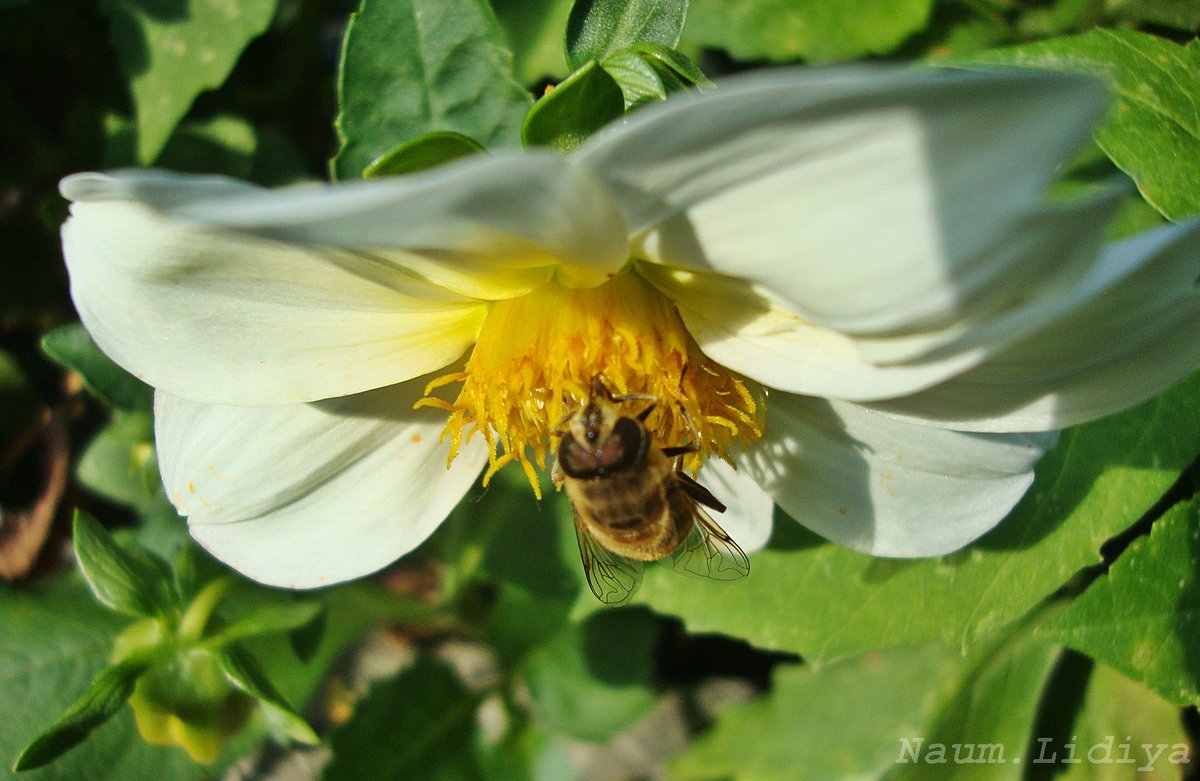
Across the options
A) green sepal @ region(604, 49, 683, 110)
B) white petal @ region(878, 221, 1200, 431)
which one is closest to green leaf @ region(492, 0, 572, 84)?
green sepal @ region(604, 49, 683, 110)

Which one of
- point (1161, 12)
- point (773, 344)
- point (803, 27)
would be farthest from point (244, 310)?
point (1161, 12)

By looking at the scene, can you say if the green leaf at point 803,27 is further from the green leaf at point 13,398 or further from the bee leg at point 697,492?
the green leaf at point 13,398

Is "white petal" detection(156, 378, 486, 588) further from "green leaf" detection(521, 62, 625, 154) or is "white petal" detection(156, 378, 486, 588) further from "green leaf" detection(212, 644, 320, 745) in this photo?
"green leaf" detection(521, 62, 625, 154)

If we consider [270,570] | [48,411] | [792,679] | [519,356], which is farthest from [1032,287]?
[48,411]

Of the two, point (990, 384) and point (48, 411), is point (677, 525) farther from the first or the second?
point (48, 411)

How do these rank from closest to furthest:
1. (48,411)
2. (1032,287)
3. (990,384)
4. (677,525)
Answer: (1032,287), (990,384), (677,525), (48,411)

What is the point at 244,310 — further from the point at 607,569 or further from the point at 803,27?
the point at 803,27
